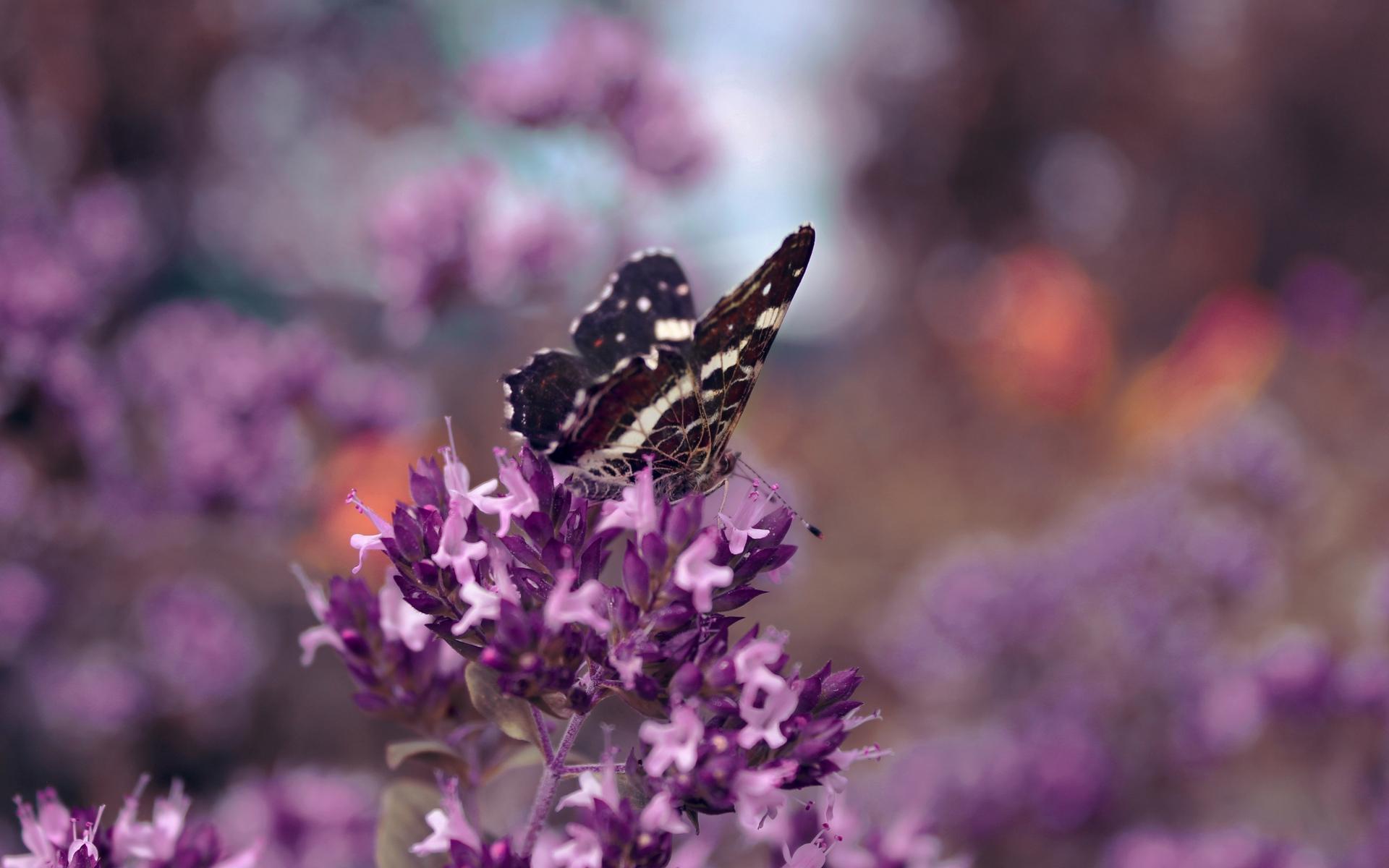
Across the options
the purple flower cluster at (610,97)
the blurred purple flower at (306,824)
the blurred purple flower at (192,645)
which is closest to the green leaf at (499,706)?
the blurred purple flower at (306,824)

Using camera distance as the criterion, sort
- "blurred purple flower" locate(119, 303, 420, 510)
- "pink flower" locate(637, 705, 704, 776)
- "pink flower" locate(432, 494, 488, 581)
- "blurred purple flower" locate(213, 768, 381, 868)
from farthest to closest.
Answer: "blurred purple flower" locate(119, 303, 420, 510) < "blurred purple flower" locate(213, 768, 381, 868) < "pink flower" locate(432, 494, 488, 581) < "pink flower" locate(637, 705, 704, 776)

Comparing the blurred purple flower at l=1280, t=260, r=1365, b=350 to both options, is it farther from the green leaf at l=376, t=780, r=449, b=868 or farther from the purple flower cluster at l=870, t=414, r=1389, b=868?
the green leaf at l=376, t=780, r=449, b=868

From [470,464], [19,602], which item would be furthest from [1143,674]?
[19,602]

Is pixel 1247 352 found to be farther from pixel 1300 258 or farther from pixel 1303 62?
pixel 1303 62

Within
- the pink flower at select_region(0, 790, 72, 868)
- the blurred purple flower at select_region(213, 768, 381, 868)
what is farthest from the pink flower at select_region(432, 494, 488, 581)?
the blurred purple flower at select_region(213, 768, 381, 868)

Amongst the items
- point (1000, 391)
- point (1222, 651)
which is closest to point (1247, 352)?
point (1000, 391)

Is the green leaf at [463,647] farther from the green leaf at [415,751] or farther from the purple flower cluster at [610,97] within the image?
the purple flower cluster at [610,97]
